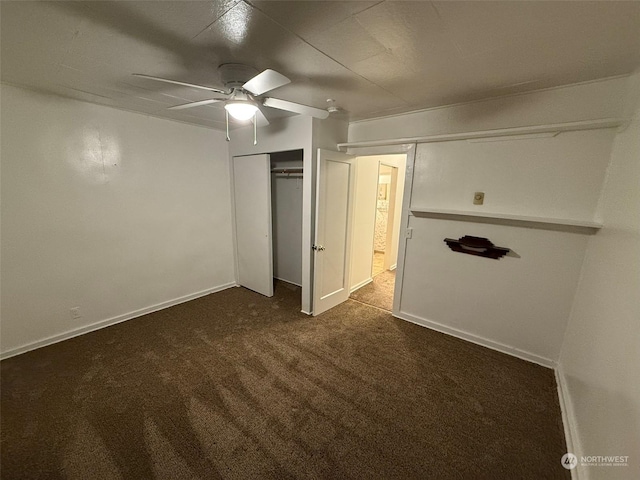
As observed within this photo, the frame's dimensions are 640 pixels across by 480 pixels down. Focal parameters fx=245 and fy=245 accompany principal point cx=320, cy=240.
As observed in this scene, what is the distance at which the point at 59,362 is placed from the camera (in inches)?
84.2

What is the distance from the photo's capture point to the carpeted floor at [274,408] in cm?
140

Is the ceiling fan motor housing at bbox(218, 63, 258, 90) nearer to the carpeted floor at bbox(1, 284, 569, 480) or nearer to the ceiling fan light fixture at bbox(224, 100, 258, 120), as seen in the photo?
the ceiling fan light fixture at bbox(224, 100, 258, 120)

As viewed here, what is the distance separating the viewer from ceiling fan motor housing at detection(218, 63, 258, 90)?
5.36 ft

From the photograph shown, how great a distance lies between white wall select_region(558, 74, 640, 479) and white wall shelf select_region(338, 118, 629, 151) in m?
0.12

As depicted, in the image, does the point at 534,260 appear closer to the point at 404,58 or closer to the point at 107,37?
the point at 404,58

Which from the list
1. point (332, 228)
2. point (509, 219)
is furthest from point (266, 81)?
point (509, 219)

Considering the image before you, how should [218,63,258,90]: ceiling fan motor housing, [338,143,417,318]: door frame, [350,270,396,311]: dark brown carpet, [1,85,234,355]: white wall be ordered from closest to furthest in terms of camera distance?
1. [218,63,258,90]: ceiling fan motor housing
2. [1,85,234,355]: white wall
3. [338,143,417,318]: door frame
4. [350,270,396,311]: dark brown carpet

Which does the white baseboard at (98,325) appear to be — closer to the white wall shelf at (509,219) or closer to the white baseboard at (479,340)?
the white baseboard at (479,340)

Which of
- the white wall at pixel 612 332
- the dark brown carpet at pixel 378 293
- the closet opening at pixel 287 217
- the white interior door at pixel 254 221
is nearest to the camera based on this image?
the white wall at pixel 612 332

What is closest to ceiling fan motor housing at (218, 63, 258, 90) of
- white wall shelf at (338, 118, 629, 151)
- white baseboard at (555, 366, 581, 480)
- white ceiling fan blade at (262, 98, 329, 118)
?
white ceiling fan blade at (262, 98, 329, 118)

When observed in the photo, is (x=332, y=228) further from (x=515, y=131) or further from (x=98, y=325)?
(x=98, y=325)

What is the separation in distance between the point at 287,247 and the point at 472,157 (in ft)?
9.22

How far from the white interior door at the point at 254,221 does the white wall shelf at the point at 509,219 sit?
186cm

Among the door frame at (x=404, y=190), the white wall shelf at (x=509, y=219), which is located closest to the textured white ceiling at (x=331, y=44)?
the door frame at (x=404, y=190)
